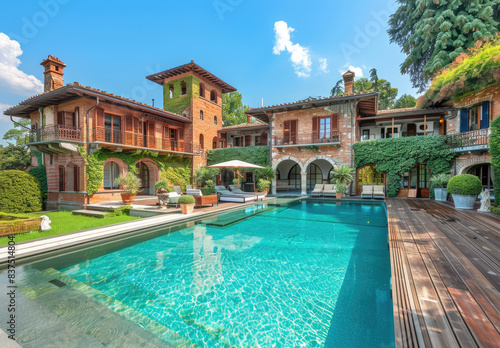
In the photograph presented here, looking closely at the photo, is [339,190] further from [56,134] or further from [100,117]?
[56,134]

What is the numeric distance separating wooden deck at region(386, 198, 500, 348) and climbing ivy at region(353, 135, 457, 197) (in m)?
9.38

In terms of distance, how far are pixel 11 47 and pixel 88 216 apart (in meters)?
8.92

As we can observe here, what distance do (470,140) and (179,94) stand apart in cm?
2051

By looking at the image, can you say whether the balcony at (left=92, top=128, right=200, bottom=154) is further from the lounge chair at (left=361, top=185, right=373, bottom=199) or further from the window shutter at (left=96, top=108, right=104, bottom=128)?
the lounge chair at (left=361, top=185, right=373, bottom=199)

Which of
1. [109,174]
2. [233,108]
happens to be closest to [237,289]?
[109,174]

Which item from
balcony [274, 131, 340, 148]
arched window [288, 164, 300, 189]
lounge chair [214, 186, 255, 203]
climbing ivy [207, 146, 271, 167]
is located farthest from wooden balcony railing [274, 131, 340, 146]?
lounge chair [214, 186, 255, 203]

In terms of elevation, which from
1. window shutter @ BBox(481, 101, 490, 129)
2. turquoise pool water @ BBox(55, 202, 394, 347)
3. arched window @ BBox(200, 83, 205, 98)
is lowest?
turquoise pool water @ BBox(55, 202, 394, 347)

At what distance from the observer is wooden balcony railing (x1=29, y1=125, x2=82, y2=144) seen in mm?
11547

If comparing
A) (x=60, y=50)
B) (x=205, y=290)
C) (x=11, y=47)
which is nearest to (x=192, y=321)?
(x=205, y=290)

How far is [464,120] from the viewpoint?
40.6 feet

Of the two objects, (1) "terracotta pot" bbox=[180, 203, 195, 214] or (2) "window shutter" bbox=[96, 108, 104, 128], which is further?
(2) "window shutter" bbox=[96, 108, 104, 128]

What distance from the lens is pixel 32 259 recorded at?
15.5 feet

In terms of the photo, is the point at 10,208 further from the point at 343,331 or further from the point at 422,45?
the point at 422,45

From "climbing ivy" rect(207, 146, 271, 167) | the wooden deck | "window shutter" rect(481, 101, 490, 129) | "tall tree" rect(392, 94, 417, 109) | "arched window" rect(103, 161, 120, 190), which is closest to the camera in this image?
the wooden deck
